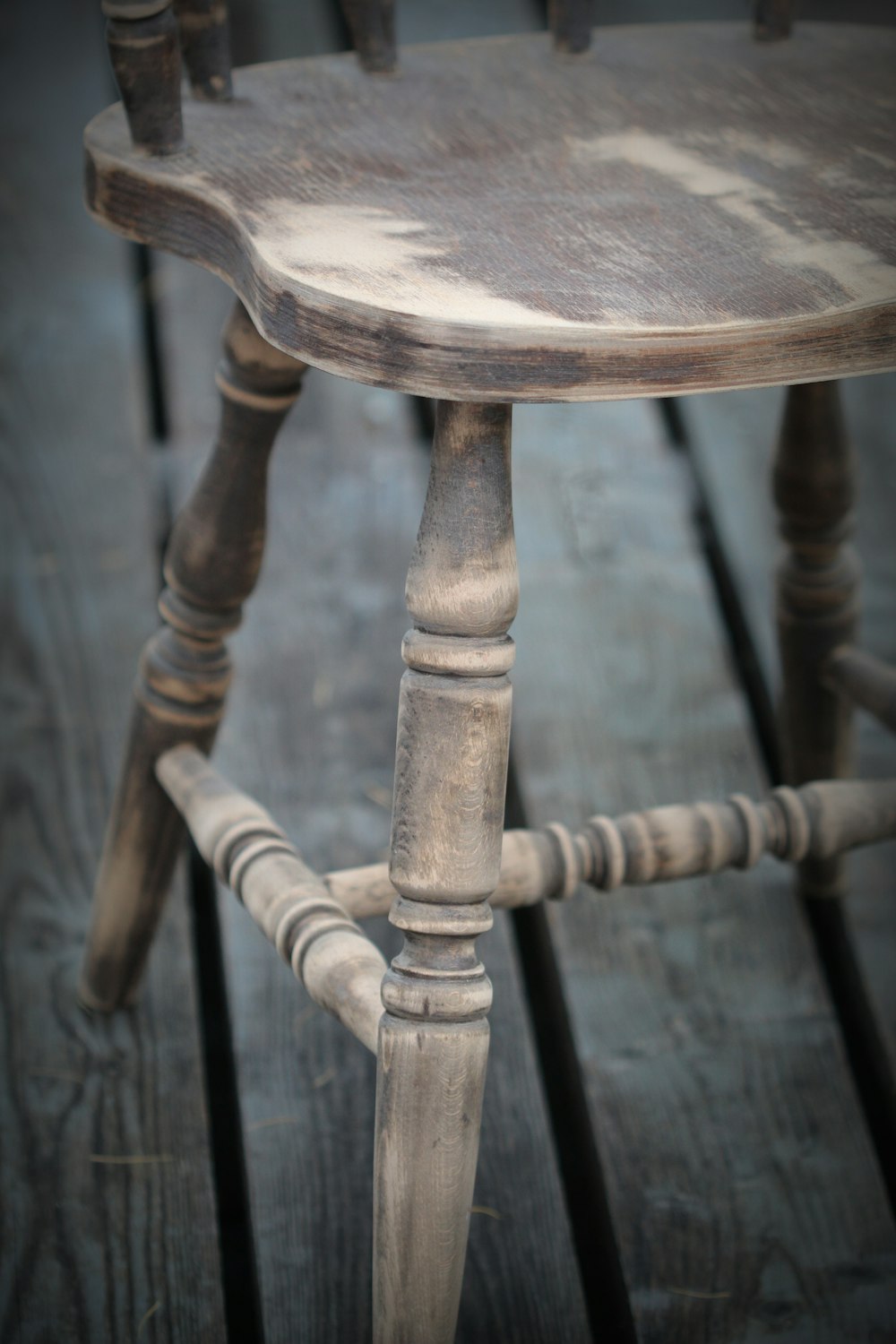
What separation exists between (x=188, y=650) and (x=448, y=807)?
305mm

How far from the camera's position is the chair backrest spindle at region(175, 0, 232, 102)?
725 mm

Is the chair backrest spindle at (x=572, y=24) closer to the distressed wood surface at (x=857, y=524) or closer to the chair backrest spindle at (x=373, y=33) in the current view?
the chair backrest spindle at (x=373, y=33)

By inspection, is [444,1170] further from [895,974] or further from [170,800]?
[895,974]

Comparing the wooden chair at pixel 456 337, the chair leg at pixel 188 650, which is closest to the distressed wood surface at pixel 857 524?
the wooden chair at pixel 456 337

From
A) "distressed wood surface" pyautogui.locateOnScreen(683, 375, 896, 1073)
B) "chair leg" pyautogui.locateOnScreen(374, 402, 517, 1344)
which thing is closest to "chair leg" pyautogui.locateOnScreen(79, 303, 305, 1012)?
"chair leg" pyautogui.locateOnScreen(374, 402, 517, 1344)

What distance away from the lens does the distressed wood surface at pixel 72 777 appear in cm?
79

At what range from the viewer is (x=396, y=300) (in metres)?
0.53

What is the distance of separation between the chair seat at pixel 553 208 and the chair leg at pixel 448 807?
6 cm

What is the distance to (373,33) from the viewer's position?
31.6 inches

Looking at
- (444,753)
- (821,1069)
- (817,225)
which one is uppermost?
(817,225)

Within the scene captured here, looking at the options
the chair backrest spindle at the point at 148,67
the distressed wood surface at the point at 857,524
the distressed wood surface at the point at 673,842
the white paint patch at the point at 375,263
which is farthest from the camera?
the distressed wood surface at the point at 857,524

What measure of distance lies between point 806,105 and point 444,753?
449 millimetres

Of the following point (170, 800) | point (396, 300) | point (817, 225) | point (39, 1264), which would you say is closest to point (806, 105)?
point (817, 225)

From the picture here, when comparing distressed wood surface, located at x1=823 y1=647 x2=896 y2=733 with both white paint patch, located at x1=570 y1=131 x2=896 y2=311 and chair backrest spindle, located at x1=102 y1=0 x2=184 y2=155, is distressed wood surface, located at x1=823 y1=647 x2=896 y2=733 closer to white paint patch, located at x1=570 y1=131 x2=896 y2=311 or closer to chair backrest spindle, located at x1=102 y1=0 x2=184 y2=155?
white paint patch, located at x1=570 y1=131 x2=896 y2=311
